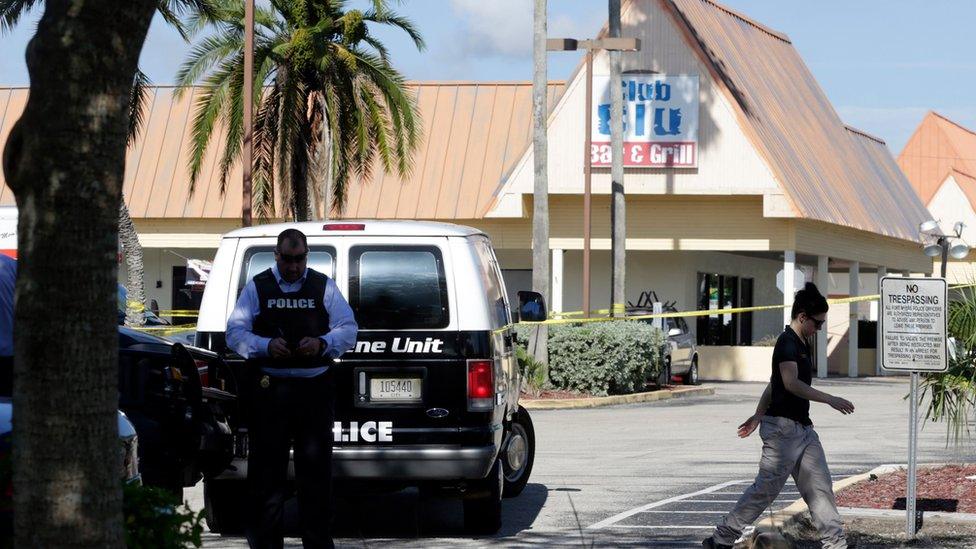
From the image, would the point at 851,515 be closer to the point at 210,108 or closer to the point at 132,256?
the point at 210,108

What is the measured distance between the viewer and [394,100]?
3131 cm

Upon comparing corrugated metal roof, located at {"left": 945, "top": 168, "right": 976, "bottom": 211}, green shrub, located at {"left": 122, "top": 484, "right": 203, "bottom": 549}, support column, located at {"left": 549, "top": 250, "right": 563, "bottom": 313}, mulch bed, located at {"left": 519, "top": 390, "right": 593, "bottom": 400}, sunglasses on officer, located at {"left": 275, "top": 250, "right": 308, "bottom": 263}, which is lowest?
mulch bed, located at {"left": 519, "top": 390, "right": 593, "bottom": 400}

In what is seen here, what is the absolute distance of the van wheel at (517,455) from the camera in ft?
38.4

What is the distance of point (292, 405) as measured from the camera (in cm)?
813

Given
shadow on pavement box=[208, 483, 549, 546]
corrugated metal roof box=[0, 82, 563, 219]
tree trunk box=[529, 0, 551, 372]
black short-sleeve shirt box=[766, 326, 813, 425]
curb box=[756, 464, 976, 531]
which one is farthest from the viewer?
corrugated metal roof box=[0, 82, 563, 219]

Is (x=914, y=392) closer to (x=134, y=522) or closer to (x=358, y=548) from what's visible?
(x=358, y=548)

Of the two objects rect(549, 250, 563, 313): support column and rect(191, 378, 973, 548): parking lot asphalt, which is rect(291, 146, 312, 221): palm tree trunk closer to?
rect(549, 250, 563, 313): support column

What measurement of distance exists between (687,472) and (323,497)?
24.3 ft

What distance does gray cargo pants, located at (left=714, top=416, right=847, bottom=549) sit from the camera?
8.95 metres

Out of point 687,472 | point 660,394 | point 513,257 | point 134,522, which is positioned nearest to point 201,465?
point 134,522

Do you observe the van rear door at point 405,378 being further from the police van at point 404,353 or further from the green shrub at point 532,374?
the green shrub at point 532,374

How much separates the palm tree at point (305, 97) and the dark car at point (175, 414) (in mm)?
20379

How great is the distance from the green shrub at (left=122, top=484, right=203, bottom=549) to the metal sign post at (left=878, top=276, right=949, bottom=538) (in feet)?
18.5

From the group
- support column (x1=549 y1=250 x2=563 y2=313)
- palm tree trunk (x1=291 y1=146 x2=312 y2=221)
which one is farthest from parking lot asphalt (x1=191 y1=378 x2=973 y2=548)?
support column (x1=549 y1=250 x2=563 y2=313)
